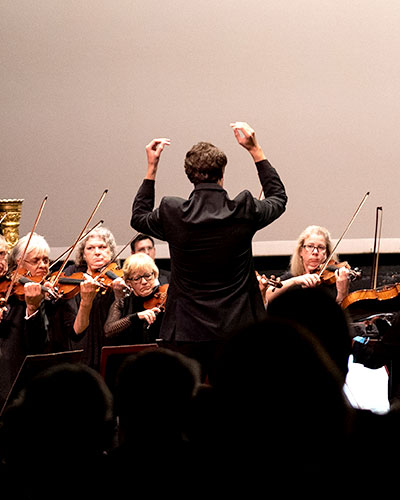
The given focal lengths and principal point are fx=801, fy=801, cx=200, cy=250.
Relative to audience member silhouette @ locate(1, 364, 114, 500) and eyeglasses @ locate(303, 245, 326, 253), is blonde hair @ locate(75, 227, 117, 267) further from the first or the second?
audience member silhouette @ locate(1, 364, 114, 500)

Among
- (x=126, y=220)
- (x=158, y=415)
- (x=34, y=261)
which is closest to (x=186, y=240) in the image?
(x=34, y=261)

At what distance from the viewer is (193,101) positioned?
663 cm

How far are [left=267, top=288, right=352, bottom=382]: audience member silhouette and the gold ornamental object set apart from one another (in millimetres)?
4881

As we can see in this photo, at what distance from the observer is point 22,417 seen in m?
1.10

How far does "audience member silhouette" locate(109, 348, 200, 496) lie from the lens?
0.96m

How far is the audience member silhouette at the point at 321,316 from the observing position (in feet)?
4.15

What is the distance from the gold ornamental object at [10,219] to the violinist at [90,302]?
63.2 inches

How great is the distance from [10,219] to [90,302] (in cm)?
261

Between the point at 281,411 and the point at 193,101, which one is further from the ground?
the point at 193,101

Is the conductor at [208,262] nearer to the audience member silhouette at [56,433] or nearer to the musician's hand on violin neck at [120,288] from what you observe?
the musician's hand on violin neck at [120,288]

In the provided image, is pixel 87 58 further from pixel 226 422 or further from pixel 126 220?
pixel 226 422

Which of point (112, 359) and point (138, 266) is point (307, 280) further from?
point (112, 359)

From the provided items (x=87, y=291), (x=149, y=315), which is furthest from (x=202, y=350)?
(x=87, y=291)

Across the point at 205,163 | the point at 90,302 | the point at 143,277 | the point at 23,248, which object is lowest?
the point at 90,302
